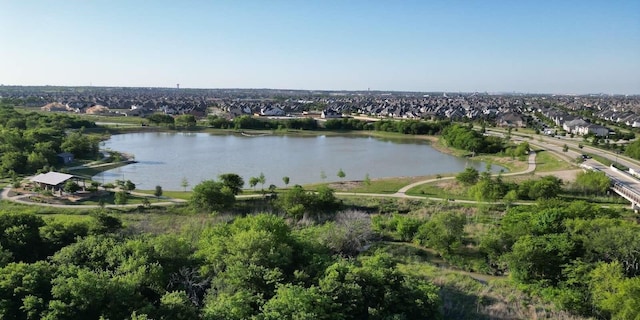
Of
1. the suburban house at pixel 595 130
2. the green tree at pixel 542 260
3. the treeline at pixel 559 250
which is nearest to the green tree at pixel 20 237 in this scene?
the treeline at pixel 559 250

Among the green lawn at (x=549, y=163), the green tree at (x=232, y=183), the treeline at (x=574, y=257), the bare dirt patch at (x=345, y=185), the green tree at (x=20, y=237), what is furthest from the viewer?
the green lawn at (x=549, y=163)

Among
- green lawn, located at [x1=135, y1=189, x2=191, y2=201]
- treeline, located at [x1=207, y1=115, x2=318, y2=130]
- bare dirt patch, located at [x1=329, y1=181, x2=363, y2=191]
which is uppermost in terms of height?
treeline, located at [x1=207, y1=115, x2=318, y2=130]

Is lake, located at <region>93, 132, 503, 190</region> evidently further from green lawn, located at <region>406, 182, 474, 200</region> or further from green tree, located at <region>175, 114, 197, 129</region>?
green lawn, located at <region>406, 182, 474, 200</region>

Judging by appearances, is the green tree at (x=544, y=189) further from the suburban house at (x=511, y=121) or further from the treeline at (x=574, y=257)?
the suburban house at (x=511, y=121)

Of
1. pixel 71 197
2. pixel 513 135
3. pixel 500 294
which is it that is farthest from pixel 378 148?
pixel 500 294

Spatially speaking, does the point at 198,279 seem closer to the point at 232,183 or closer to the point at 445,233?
the point at 445,233

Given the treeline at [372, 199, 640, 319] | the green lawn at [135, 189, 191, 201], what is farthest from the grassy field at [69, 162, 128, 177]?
the treeline at [372, 199, 640, 319]
